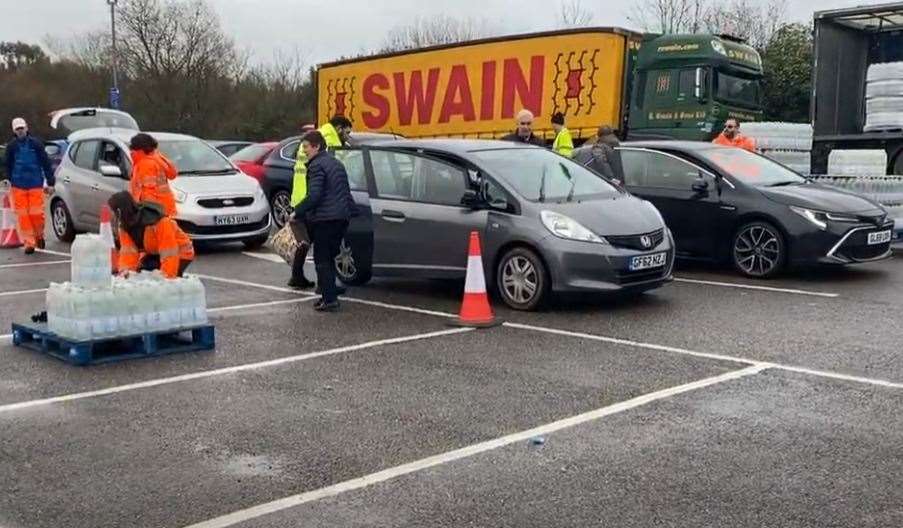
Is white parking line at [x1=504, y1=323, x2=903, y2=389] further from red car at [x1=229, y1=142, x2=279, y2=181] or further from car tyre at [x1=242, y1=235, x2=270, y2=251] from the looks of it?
red car at [x1=229, y1=142, x2=279, y2=181]

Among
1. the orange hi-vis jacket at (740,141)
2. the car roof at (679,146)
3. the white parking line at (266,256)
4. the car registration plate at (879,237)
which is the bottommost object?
the white parking line at (266,256)

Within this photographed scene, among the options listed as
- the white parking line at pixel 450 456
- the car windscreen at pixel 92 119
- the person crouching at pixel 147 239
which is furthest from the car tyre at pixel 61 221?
the car windscreen at pixel 92 119

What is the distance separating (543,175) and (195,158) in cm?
681

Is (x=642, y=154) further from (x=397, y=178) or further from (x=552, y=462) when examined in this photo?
(x=552, y=462)

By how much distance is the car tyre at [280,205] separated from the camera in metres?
16.0

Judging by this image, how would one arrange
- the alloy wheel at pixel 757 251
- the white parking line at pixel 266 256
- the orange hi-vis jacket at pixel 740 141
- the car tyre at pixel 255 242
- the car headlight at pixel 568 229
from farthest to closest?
the orange hi-vis jacket at pixel 740 141 < the car tyre at pixel 255 242 < the white parking line at pixel 266 256 < the alloy wheel at pixel 757 251 < the car headlight at pixel 568 229

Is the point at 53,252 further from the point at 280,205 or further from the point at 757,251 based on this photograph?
the point at 757,251

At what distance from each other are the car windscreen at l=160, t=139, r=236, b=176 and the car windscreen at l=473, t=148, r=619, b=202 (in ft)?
19.4

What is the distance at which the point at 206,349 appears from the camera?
25.3 feet

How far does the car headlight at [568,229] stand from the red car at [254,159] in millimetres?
8561

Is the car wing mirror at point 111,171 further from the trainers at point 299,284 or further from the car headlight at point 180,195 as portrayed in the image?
the trainers at point 299,284

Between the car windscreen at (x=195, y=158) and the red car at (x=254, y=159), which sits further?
the red car at (x=254, y=159)

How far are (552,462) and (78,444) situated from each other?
2.52 metres

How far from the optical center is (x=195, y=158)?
1468 centimetres
